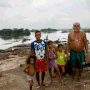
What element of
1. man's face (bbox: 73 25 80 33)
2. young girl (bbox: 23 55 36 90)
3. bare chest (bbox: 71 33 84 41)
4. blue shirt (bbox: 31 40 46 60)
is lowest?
young girl (bbox: 23 55 36 90)

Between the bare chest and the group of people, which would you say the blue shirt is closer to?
the group of people

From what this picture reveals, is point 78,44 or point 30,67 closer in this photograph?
point 30,67

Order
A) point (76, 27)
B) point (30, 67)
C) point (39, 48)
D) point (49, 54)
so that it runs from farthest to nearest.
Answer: point (49, 54), point (76, 27), point (39, 48), point (30, 67)

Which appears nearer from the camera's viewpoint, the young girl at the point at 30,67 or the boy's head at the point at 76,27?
the young girl at the point at 30,67

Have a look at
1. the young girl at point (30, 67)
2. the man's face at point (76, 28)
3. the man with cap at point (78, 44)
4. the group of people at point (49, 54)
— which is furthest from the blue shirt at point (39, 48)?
the man's face at point (76, 28)

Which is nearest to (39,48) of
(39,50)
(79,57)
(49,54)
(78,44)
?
(39,50)

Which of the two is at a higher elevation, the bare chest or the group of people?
the bare chest

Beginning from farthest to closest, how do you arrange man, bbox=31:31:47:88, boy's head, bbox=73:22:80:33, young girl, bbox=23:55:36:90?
boy's head, bbox=73:22:80:33 → man, bbox=31:31:47:88 → young girl, bbox=23:55:36:90

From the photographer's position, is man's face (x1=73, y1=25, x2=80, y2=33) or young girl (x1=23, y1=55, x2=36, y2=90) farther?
man's face (x1=73, y1=25, x2=80, y2=33)

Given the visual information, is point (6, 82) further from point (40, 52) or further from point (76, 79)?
point (76, 79)

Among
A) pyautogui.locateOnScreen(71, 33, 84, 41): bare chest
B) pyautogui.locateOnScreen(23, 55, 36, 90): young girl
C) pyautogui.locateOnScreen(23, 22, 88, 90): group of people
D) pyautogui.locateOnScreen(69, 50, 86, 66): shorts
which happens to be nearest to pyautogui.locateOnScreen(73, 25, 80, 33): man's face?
pyautogui.locateOnScreen(23, 22, 88, 90): group of people

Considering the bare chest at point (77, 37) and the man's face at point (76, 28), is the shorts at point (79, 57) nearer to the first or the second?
the bare chest at point (77, 37)

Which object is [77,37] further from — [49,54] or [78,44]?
[49,54]

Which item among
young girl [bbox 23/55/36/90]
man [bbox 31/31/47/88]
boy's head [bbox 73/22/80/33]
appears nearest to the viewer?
young girl [bbox 23/55/36/90]
